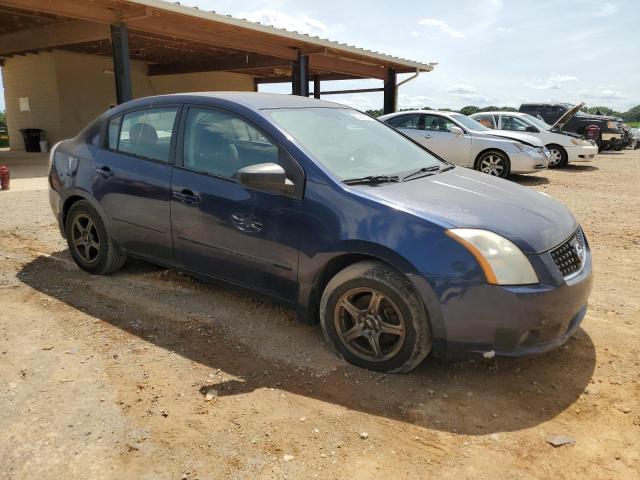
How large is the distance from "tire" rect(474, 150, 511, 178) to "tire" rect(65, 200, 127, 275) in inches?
326

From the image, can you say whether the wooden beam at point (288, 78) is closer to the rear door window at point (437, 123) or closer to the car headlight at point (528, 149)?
the rear door window at point (437, 123)

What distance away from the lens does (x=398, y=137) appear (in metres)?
4.13

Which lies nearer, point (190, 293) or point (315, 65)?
point (190, 293)

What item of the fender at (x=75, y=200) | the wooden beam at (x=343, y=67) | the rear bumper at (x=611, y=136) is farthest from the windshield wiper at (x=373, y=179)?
the rear bumper at (x=611, y=136)

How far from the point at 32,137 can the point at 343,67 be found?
34.7 ft

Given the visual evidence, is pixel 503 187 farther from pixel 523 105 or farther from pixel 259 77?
pixel 259 77

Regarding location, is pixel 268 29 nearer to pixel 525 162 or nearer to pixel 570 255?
pixel 525 162

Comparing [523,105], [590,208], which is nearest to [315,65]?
[523,105]

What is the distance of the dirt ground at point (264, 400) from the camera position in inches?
89.5

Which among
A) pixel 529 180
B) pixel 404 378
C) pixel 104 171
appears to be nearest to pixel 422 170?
pixel 404 378

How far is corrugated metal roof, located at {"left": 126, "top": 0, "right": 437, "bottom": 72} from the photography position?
32.1 feet

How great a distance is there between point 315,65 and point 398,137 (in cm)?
1322

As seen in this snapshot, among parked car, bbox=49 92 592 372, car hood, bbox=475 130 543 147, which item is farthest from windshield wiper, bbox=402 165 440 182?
car hood, bbox=475 130 543 147

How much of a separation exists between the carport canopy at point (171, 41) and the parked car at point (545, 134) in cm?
483
